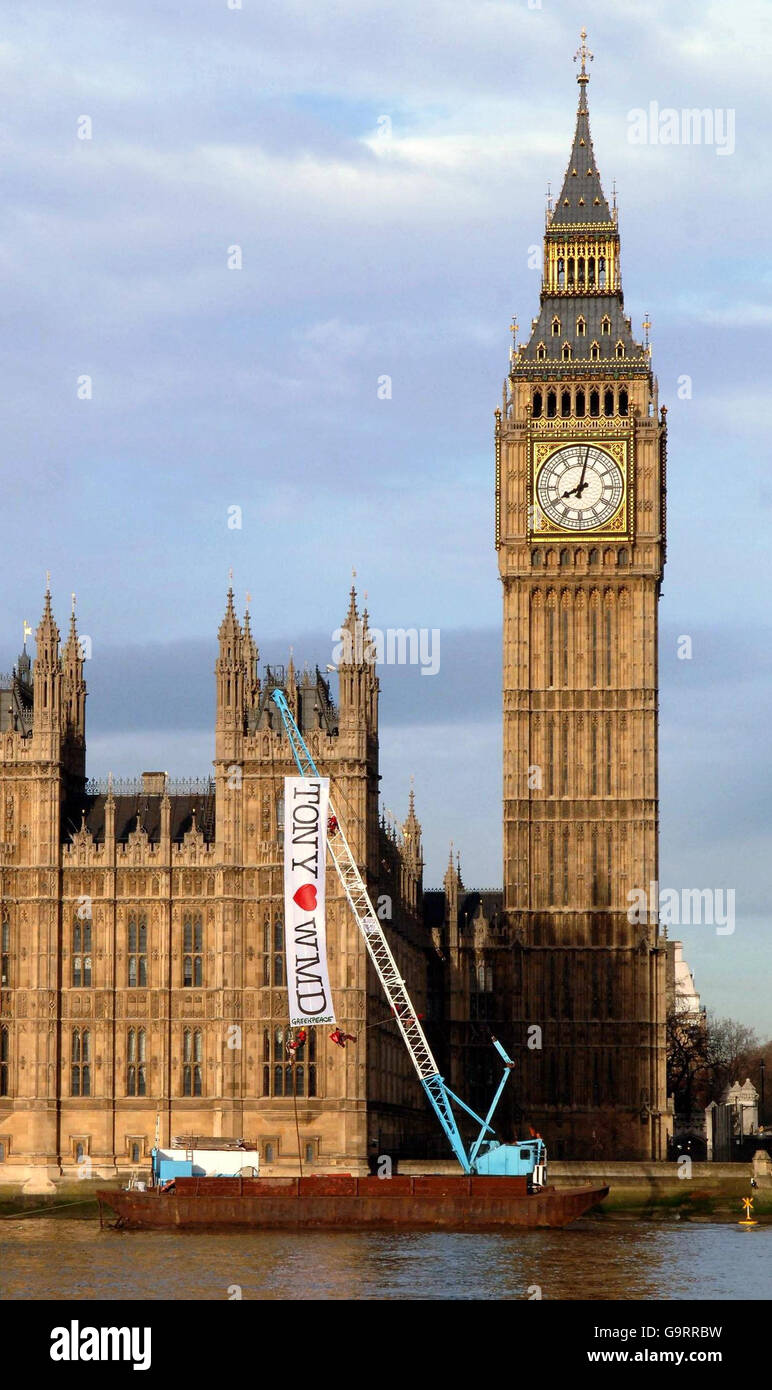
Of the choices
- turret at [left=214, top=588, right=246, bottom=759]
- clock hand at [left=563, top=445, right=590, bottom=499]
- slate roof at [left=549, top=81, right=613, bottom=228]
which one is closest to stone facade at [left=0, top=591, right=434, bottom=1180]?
turret at [left=214, top=588, right=246, bottom=759]

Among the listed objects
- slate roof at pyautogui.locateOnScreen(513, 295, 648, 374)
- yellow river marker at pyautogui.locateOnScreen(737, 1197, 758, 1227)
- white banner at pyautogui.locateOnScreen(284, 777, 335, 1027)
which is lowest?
yellow river marker at pyautogui.locateOnScreen(737, 1197, 758, 1227)

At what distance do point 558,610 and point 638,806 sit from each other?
11.4 metres

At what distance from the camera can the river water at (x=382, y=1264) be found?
265 feet

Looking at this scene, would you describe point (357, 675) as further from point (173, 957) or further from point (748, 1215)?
point (748, 1215)

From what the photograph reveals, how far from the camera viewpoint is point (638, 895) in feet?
499

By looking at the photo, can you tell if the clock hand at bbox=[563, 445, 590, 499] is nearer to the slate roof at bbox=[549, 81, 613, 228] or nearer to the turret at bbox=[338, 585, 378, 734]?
the slate roof at bbox=[549, 81, 613, 228]

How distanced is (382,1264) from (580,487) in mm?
71931

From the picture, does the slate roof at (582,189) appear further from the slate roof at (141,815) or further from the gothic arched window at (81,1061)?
the gothic arched window at (81,1061)

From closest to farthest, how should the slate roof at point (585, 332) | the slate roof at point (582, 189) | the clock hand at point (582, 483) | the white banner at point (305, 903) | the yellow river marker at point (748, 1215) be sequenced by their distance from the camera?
the white banner at point (305, 903) → the yellow river marker at point (748, 1215) → the clock hand at point (582, 483) → the slate roof at point (585, 332) → the slate roof at point (582, 189)

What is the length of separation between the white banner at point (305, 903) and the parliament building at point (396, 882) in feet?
11.3

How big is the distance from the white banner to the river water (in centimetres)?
1121

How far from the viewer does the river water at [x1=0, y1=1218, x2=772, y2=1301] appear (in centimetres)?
8081

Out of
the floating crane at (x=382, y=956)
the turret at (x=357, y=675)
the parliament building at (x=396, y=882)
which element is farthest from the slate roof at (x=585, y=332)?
the floating crane at (x=382, y=956)
